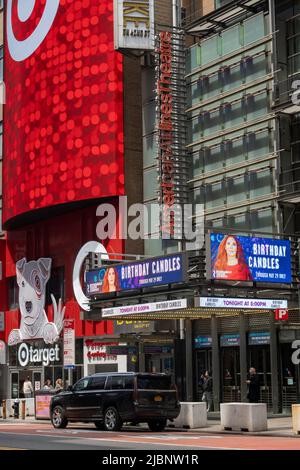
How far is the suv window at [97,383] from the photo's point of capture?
96.3ft

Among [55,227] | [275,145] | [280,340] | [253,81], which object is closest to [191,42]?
[253,81]

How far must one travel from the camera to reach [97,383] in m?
29.6

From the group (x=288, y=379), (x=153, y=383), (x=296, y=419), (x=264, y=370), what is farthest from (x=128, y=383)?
(x=264, y=370)

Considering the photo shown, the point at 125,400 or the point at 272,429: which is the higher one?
the point at 125,400

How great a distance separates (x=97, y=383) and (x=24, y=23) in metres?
30.1

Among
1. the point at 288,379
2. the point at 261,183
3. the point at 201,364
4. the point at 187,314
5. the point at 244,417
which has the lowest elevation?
the point at 244,417

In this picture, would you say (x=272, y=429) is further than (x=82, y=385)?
No

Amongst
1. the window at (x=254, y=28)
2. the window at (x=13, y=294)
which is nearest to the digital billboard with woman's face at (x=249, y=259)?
the window at (x=254, y=28)

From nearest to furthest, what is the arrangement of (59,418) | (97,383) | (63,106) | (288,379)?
(97,383), (59,418), (288,379), (63,106)

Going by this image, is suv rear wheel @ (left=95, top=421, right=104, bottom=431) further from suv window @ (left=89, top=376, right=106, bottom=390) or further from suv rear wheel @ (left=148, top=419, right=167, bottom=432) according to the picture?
suv rear wheel @ (left=148, top=419, right=167, bottom=432)

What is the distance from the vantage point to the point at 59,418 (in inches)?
1221

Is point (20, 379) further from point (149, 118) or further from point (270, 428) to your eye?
point (270, 428)

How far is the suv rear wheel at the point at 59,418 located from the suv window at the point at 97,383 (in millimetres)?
1813

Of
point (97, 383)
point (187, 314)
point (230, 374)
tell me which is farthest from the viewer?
point (230, 374)
